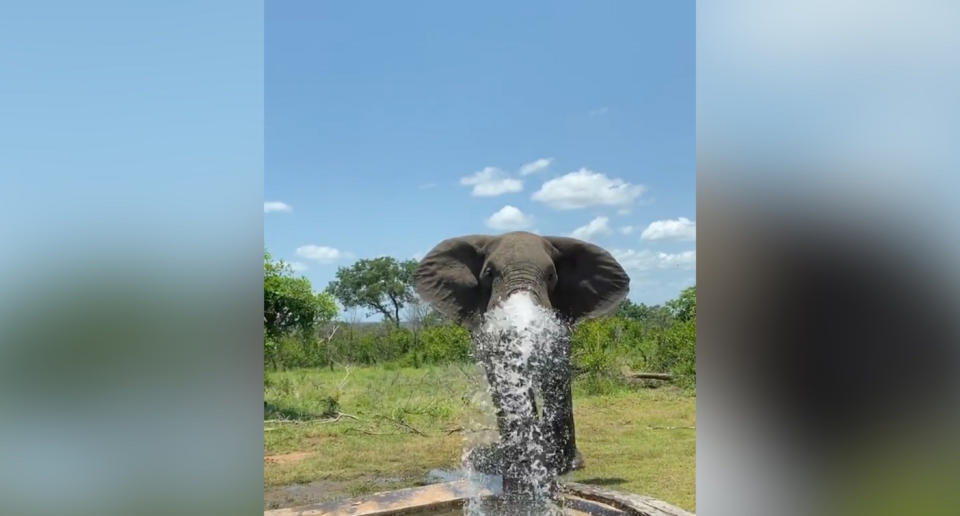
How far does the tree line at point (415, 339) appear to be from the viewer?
8.99 metres

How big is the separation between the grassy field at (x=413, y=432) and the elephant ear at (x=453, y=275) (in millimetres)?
600

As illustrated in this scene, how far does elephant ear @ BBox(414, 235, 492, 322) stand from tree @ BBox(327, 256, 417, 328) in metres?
13.7

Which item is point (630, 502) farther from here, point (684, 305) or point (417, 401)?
point (684, 305)

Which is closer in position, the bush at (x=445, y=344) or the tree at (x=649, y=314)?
the bush at (x=445, y=344)

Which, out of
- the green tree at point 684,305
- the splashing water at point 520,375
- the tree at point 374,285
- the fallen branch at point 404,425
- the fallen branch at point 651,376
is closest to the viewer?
the splashing water at point 520,375

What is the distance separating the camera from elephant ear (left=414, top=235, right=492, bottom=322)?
17.1 feet

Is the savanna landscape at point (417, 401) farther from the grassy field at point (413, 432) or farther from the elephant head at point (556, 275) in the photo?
the elephant head at point (556, 275)

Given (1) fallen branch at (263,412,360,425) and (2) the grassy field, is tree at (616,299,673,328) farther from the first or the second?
(1) fallen branch at (263,412,360,425)

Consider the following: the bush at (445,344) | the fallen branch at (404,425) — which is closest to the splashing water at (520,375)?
the fallen branch at (404,425)

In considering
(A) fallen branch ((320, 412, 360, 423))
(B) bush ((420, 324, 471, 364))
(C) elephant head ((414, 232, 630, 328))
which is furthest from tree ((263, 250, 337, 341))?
(C) elephant head ((414, 232, 630, 328))
